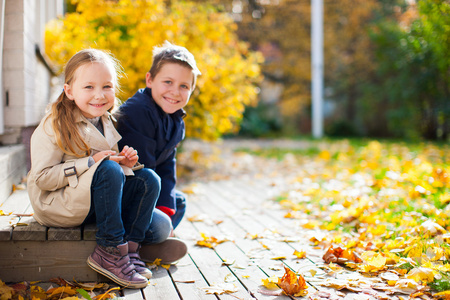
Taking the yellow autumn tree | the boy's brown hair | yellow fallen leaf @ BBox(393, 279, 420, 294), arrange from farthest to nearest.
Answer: the yellow autumn tree
the boy's brown hair
yellow fallen leaf @ BBox(393, 279, 420, 294)

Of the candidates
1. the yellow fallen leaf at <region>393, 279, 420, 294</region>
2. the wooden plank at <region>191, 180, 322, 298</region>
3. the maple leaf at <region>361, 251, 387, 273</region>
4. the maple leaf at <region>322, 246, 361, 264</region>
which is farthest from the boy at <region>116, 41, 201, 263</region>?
the yellow fallen leaf at <region>393, 279, 420, 294</region>

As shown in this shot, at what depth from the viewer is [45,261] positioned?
224cm

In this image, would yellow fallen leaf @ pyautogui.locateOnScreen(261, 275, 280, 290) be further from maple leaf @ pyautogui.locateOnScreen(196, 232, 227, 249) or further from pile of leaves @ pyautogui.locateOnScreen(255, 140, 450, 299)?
maple leaf @ pyautogui.locateOnScreen(196, 232, 227, 249)

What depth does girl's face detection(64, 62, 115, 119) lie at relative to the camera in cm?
220

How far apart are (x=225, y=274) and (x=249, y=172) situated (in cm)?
405

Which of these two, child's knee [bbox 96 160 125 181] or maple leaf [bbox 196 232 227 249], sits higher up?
child's knee [bbox 96 160 125 181]

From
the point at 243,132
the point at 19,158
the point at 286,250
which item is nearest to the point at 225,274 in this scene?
the point at 286,250

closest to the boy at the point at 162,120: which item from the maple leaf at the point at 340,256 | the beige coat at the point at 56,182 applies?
the beige coat at the point at 56,182

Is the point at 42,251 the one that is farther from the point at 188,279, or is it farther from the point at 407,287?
the point at 407,287

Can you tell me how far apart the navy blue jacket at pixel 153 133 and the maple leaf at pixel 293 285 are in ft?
2.84

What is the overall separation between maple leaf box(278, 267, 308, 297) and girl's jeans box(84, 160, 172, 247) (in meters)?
0.74

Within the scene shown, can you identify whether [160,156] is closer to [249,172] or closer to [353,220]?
[353,220]

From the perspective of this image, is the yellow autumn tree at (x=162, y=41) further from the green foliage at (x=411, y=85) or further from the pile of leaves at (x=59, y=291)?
the green foliage at (x=411, y=85)

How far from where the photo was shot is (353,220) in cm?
342
